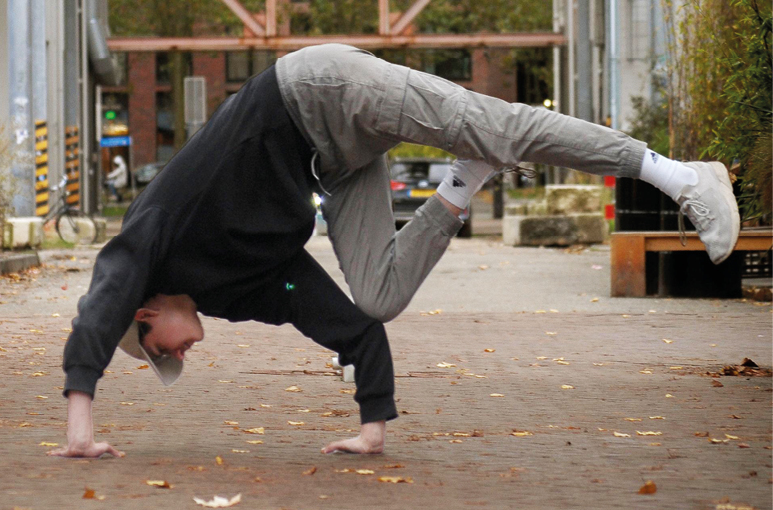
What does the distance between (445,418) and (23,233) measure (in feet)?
44.4

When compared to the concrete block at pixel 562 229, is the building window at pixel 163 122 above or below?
above

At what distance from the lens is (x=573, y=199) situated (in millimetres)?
19875

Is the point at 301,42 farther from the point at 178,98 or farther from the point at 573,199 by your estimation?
the point at 178,98

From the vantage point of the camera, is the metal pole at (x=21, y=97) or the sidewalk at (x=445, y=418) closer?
the sidewalk at (x=445, y=418)

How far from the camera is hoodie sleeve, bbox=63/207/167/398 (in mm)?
4020

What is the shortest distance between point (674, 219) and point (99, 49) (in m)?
21.1

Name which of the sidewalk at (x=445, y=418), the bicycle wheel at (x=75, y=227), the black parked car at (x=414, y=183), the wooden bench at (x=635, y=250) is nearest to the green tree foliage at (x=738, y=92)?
the wooden bench at (x=635, y=250)

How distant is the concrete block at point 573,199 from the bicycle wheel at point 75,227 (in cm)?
810

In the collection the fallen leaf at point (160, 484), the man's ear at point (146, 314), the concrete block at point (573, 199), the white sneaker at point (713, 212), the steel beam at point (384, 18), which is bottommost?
the concrete block at point (573, 199)

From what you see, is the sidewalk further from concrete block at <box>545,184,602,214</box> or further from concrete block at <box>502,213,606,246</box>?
concrete block at <box>545,184,602,214</box>

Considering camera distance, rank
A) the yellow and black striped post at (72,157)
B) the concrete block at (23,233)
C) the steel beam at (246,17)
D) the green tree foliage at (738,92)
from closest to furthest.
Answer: the green tree foliage at (738,92)
the concrete block at (23,233)
the yellow and black striped post at (72,157)
the steel beam at (246,17)

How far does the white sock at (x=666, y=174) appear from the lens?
4.09 meters

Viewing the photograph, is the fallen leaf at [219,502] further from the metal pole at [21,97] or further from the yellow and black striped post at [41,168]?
the yellow and black striped post at [41,168]

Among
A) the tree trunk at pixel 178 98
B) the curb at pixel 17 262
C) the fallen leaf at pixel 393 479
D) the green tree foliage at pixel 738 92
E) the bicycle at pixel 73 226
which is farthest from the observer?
the tree trunk at pixel 178 98
